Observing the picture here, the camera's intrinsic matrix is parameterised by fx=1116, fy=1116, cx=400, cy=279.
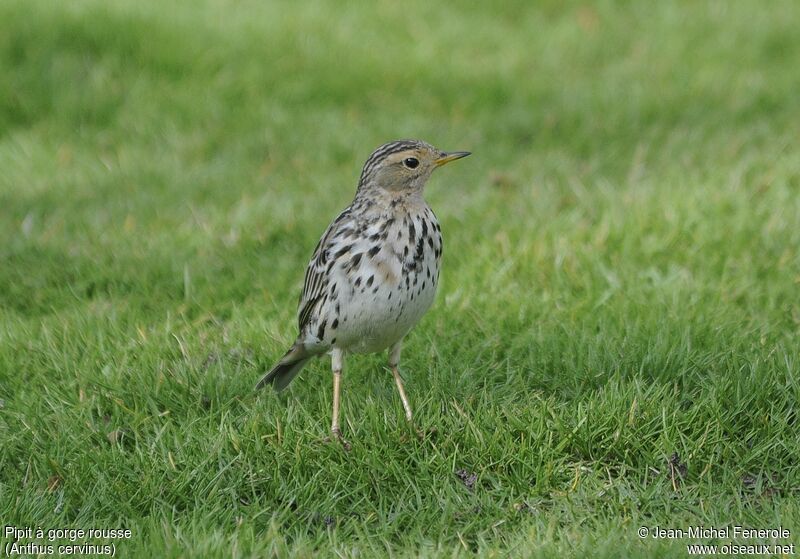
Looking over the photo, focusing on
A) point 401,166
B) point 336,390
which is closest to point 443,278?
point 401,166

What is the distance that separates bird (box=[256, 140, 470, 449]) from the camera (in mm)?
4988

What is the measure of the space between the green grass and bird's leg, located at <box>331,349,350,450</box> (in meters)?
0.07

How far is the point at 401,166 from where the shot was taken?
17.5 ft

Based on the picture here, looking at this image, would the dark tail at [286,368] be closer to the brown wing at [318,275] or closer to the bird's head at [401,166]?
the brown wing at [318,275]

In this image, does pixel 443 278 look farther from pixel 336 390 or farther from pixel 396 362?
pixel 336 390

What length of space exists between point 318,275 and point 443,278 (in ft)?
5.41

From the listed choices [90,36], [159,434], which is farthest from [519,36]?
[159,434]

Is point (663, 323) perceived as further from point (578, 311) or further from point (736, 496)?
point (736, 496)

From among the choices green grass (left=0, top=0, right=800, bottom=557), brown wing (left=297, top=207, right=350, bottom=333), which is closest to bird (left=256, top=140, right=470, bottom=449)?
brown wing (left=297, top=207, right=350, bottom=333)

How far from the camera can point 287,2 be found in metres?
11.6

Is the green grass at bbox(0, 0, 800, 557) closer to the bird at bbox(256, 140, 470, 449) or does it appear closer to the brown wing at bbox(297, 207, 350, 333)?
the bird at bbox(256, 140, 470, 449)

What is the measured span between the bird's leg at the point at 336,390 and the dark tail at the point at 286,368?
0.67 feet

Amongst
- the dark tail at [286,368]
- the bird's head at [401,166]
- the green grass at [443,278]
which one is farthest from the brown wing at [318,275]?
the green grass at [443,278]

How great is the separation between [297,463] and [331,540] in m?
0.45
